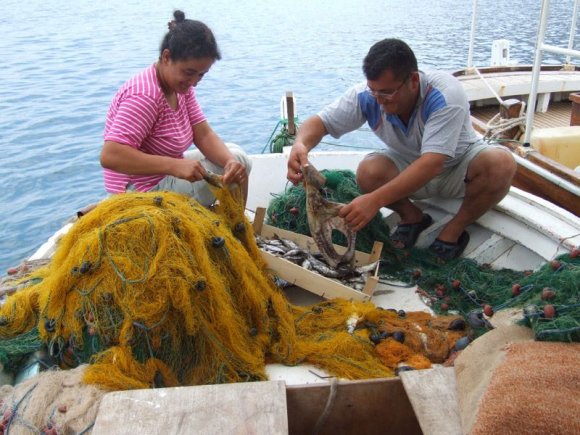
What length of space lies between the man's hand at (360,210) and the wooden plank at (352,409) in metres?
1.72

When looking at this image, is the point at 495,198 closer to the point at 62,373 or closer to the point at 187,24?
the point at 187,24

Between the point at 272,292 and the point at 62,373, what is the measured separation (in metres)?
1.26

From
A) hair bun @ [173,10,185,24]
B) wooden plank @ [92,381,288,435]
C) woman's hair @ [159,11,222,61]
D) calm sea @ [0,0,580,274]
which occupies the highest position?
hair bun @ [173,10,185,24]

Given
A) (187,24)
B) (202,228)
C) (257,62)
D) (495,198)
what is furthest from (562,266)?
(257,62)

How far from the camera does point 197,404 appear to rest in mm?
1862

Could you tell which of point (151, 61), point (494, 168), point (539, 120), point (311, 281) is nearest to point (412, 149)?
point (494, 168)

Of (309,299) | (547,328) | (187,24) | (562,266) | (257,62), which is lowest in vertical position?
(257,62)

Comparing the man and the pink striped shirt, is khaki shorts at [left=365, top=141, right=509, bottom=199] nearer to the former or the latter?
the man

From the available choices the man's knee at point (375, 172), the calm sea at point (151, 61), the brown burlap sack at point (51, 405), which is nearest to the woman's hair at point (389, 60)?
the man's knee at point (375, 172)

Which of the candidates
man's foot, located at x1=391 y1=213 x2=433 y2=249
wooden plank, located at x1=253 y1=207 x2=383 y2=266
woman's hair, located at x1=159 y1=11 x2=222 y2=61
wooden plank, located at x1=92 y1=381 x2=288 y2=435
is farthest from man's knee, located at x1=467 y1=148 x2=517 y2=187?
wooden plank, located at x1=92 y1=381 x2=288 y2=435

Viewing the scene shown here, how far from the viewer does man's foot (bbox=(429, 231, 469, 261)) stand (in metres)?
4.29

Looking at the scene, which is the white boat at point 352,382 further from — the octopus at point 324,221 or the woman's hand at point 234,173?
the woman's hand at point 234,173

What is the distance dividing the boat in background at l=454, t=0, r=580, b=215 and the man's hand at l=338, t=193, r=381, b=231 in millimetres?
1895

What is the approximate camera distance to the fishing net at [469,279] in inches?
91.6
